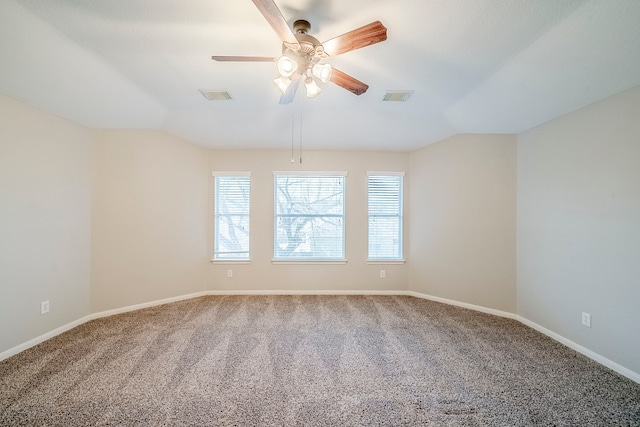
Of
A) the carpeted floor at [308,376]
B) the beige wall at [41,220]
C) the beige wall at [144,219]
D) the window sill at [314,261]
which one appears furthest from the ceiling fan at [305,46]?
the window sill at [314,261]

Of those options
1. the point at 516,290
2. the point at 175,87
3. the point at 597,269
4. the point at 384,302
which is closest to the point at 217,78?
the point at 175,87

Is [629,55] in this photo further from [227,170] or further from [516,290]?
[227,170]

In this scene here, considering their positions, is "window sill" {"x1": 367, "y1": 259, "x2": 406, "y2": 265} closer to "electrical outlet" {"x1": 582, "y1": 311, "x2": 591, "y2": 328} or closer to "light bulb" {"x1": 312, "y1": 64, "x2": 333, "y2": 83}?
"electrical outlet" {"x1": 582, "y1": 311, "x2": 591, "y2": 328}

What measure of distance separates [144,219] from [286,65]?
10.5ft

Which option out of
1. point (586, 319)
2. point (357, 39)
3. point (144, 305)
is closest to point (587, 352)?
point (586, 319)

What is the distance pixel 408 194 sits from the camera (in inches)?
167

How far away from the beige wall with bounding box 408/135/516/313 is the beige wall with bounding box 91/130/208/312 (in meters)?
3.70

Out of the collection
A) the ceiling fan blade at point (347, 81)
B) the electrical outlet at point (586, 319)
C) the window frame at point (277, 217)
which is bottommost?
the electrical outlet at point (586, 319)

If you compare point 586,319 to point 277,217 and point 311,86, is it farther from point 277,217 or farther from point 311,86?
point 277,217

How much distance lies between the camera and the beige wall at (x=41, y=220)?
2373 mm

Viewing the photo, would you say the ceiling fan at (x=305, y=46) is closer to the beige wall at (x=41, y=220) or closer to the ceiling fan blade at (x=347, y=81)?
the ceiling fan blade at (x=347, y=81)

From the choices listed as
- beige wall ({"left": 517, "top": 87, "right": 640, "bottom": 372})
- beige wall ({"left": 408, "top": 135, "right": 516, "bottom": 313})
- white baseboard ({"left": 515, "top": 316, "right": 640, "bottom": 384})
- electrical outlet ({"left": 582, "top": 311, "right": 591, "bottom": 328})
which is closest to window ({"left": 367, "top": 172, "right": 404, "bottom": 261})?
beige wall ({"left": 408, "top": 135, "right": 516, "bottom": 313})

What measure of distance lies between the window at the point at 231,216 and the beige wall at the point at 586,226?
13.3 ft

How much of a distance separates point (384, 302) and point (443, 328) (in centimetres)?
99
